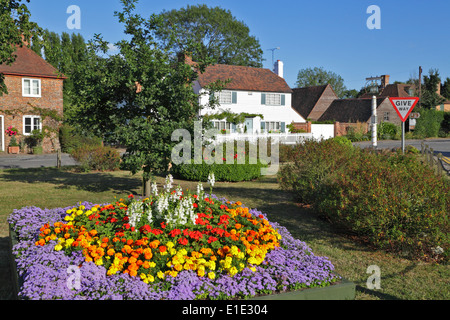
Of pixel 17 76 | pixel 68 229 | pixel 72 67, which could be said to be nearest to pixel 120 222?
pixel 68 229

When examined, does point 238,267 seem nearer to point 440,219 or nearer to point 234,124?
point 440,219

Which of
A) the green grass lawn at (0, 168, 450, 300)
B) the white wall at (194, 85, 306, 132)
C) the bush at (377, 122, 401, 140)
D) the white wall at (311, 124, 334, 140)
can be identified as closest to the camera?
the green grass lawn at (0, 168, 450, 300)

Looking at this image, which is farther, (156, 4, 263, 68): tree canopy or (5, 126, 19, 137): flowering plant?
(156, 4, 263, 68): tree canopy

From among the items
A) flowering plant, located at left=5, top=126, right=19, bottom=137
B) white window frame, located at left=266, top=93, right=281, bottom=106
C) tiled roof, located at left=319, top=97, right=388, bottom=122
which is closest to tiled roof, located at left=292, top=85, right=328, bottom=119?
tiled roof, located at left=319, top=97, right=388, bottom=122

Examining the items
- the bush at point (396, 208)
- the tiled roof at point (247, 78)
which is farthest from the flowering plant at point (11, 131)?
the bush at point (396, 208)

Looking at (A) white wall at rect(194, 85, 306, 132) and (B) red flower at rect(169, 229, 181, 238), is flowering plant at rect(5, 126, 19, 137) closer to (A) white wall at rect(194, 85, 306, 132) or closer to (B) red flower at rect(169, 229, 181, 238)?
(A) white wall at rect(194, 85, 306, 132)

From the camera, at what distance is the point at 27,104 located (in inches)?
1124

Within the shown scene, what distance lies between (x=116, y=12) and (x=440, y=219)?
8.92m

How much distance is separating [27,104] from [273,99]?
76.1ft

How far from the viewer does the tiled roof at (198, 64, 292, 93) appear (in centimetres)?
3897

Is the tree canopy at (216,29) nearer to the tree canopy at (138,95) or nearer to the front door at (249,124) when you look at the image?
the front door at (249,124)

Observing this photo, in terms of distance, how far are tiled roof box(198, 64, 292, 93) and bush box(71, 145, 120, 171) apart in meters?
21.3

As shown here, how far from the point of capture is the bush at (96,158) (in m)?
17.5

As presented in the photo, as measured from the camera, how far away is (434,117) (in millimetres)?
47062
